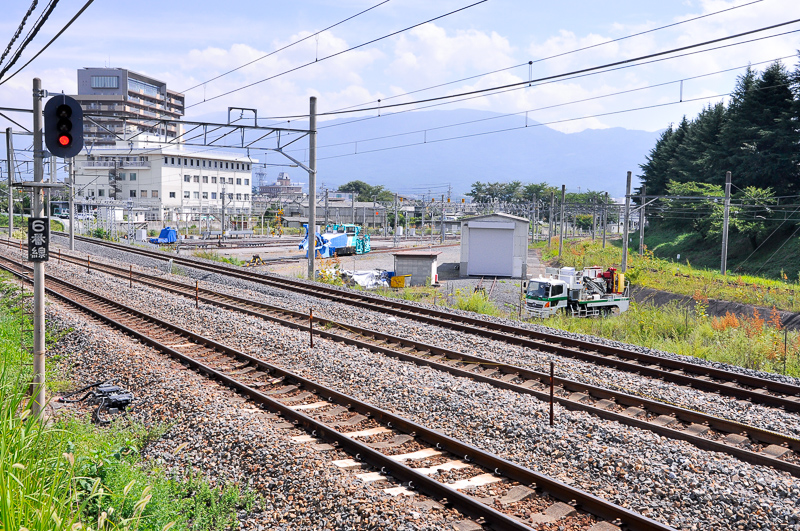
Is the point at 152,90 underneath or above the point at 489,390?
above

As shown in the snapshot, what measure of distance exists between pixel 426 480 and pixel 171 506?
99.5 inches

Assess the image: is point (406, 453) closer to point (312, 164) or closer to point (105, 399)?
point (105, 399)

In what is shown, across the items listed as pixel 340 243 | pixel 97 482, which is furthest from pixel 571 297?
pixel 340 243

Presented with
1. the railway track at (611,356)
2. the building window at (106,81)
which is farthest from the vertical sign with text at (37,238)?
the building window at (106,81)

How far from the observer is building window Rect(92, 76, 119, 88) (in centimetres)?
11306

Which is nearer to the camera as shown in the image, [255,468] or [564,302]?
[255,468]

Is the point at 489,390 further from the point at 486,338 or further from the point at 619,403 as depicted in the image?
the point at 486,338

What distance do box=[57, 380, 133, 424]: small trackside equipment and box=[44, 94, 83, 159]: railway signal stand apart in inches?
144

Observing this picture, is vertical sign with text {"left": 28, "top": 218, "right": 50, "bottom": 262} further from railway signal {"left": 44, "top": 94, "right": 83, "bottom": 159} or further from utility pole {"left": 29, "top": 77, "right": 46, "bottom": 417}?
railway signal {"left": 44, "top": 94, "right": 83, "bottom": 159}

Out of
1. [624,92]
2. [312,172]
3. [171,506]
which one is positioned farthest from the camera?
[312,172]

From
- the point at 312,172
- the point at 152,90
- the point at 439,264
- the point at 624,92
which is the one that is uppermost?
the point at 152,90

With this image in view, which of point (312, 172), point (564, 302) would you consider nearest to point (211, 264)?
point (312, 172)

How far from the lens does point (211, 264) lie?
104ft

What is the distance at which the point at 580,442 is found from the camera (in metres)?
7.62
